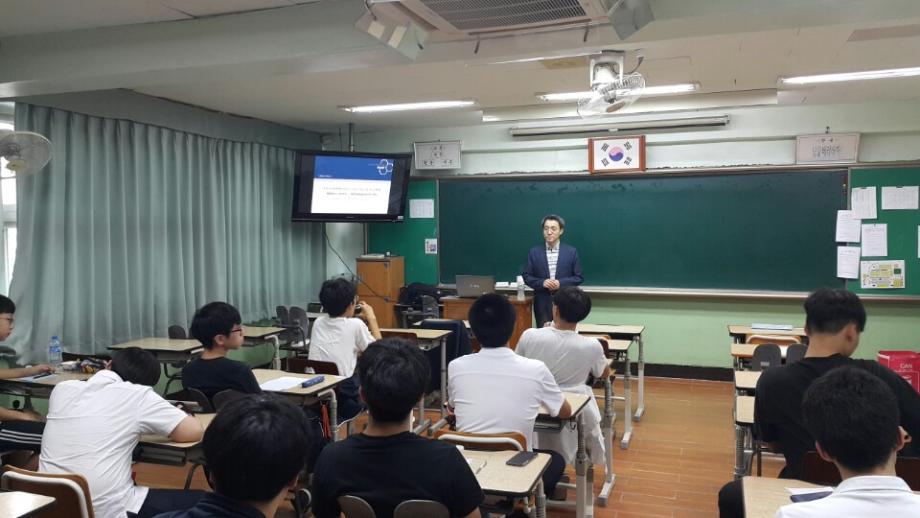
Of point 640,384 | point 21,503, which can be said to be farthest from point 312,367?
point 640,384

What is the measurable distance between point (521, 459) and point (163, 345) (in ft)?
12.2

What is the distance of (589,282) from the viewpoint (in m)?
7.41

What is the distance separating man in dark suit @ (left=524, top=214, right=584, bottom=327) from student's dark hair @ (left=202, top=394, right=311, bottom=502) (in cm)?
515

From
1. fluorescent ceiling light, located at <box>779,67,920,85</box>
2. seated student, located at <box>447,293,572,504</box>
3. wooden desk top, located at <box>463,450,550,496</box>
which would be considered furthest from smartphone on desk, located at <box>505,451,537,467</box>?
fluorescent ceiling light, located at <box>779,67,920,85</box>

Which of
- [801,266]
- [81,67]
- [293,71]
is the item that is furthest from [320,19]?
[801,266]

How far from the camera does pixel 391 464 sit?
1783 mm

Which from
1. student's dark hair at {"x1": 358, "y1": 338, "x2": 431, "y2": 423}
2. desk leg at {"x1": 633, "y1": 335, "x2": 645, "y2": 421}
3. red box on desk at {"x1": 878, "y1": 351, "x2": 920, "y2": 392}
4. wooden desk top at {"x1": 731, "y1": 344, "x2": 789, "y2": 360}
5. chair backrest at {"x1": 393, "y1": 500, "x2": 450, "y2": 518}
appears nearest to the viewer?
Answer: chair backrest at {"x1": 393, "y1": 500, "x2": 450, "y2": 518}

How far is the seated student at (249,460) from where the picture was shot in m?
1.32

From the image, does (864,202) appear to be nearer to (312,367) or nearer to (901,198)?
(901,198)

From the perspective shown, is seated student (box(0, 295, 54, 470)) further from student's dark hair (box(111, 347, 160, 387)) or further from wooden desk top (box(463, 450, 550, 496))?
wooden desk top (box(463, 450, 550, 496))

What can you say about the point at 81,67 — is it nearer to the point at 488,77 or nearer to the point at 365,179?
the point at 488,77

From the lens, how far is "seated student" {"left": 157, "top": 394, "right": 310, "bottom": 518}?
132cm

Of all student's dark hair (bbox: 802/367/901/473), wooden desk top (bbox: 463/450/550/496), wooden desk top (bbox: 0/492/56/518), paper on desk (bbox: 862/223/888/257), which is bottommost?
wooden desk top (bbox: 0/492/56/518)

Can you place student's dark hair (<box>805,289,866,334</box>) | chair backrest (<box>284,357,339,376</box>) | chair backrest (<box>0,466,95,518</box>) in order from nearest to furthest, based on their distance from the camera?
chair backrest (<box>0,466,95,518</box>) < student's dark hair (<box>805,289,866,334</box>) < chair backrest (<box>284,357,339,376</box>)
